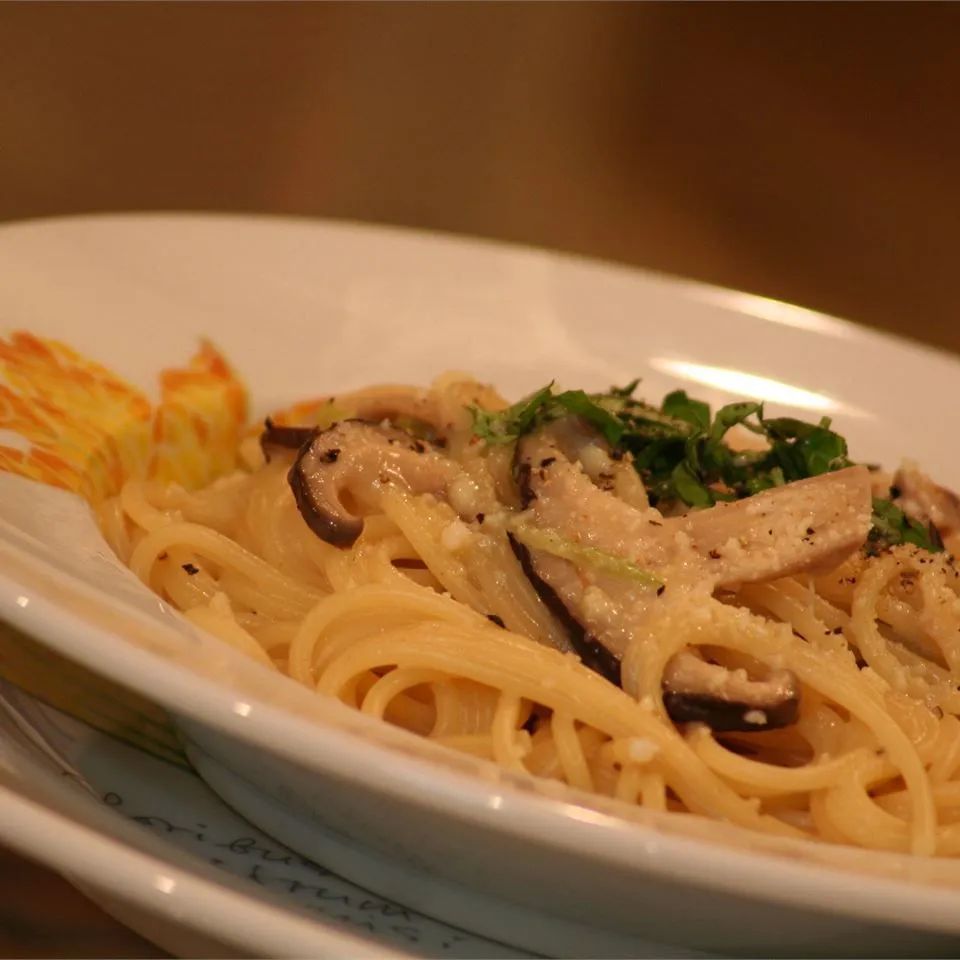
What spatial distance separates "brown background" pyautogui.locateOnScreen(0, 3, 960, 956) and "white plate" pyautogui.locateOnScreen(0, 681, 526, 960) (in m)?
4.71

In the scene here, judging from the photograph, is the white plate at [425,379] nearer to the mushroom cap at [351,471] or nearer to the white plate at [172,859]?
the white plate at [172,859]

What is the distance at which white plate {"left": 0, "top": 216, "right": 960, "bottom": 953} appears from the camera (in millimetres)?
1423

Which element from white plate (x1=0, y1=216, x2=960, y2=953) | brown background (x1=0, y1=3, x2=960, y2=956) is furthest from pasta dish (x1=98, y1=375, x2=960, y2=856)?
brown background (x1=0, y1=3, x2=960, y2=956)

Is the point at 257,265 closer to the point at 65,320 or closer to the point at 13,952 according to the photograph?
the point at 65,320

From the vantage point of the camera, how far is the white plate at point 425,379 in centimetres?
142

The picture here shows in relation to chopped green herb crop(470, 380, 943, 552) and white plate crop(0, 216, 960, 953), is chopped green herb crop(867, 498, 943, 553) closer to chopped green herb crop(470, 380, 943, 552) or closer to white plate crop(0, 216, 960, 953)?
chopped green herb crop(470, 380, 943, 552)

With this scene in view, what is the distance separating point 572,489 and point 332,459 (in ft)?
1.67

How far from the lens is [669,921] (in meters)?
1.74

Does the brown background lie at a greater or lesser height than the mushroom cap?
greater

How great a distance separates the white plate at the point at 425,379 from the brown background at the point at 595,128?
3.06m

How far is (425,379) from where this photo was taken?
348cm

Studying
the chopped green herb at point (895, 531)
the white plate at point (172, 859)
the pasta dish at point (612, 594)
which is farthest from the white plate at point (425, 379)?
the chopped green herb at point (895, 531)

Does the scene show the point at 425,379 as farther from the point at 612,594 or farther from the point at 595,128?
the point at 595,128

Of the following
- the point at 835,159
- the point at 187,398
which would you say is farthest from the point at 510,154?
the point at 187,398
